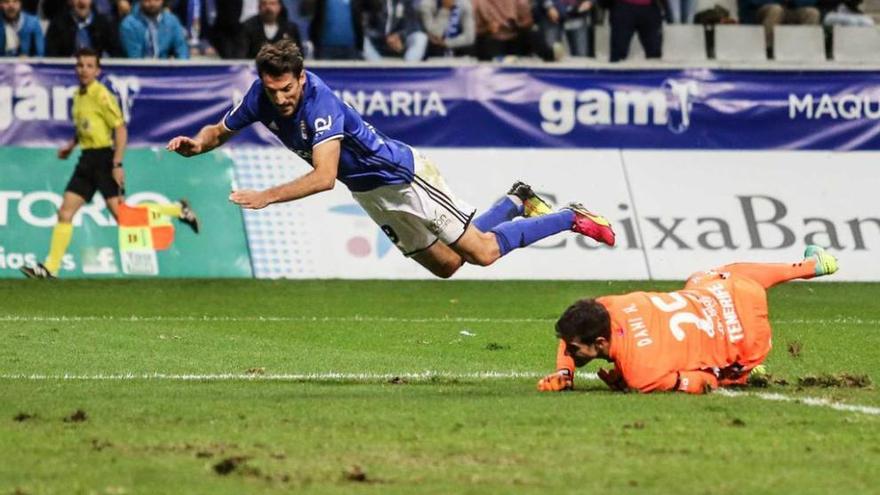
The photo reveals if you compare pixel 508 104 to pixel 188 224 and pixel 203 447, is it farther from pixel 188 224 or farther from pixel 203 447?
pixel 203 447

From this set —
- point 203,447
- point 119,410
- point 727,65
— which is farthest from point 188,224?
point 203,447

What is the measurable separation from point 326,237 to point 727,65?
18.3 ft

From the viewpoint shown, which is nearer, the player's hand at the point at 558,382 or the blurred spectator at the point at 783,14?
the player's hand at the point at 558,382

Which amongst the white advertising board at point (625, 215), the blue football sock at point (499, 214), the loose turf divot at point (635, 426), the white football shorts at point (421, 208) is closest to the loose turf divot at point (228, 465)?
the loose turf divot at point (635, 426)

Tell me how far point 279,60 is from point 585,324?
2.67 m

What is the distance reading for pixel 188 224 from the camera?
68.8 feet

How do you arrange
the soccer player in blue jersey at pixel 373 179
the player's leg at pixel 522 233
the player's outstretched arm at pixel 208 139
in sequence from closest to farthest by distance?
1. the soccer player in blue jersey at pixel 373 179
2. the player's outstretched arm at pixel 208 139
3. the player's leg at pixel 522 233

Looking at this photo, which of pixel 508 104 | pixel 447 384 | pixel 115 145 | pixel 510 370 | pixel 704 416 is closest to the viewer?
pixel 704 416

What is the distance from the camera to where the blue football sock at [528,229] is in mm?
13164

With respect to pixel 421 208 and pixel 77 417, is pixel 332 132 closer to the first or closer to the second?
pixel 421 208

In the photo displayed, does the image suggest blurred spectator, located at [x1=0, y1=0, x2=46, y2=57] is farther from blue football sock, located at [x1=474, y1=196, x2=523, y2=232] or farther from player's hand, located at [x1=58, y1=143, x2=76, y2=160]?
blue football sock, located at [x1=474, y1=196, x2=523, y2=232]

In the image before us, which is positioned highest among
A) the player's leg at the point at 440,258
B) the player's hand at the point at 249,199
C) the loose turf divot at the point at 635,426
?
the player's hand at the point at 249,199

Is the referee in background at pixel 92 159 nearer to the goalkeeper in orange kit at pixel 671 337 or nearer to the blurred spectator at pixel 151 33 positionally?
the blurred spectator at pixel 151 33

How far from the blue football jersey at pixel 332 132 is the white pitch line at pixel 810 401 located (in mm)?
2915
